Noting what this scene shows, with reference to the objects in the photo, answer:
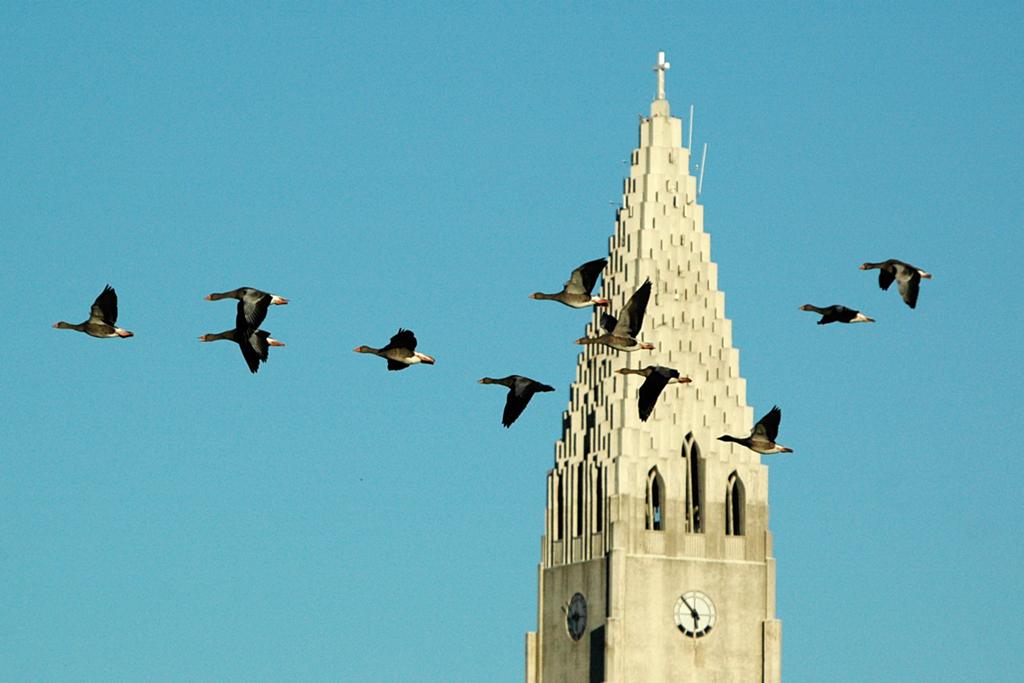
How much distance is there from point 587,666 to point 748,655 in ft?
24.6

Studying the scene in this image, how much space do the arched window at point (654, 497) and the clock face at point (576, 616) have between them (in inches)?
194

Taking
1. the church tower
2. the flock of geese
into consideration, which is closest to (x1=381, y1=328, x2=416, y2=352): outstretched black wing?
the flock of geese

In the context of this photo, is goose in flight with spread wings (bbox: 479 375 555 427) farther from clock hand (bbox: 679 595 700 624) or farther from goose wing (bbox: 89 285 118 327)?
clock hand (bbox: 679 595 700 624)

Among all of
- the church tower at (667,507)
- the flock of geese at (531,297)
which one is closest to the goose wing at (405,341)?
the flock of geese at (531,297)

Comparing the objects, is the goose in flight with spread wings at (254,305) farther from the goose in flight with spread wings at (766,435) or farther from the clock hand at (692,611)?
the clock hand at (692,611)

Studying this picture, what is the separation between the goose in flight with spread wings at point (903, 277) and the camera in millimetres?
90250

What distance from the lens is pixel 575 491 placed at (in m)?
160

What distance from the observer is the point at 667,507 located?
515 feet

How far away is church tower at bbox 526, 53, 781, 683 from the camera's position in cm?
15575

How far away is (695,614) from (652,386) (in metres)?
61.7

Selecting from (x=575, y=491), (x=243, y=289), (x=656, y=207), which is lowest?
(x=243, y=289)

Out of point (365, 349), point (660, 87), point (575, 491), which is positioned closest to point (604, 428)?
point (575, 491)

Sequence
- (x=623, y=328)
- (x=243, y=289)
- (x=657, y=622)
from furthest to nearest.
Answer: (x=657, y=622) → (x=623, y=328) → (x=243, y=289)

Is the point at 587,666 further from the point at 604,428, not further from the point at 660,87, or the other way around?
the point at 660,87
